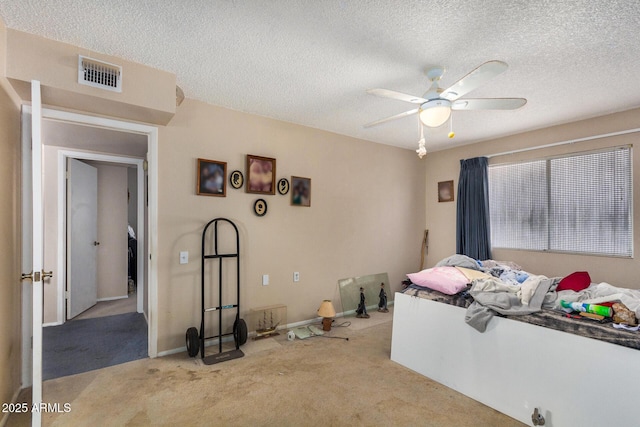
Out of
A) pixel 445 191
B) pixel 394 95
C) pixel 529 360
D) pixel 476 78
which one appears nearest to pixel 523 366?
pixel 529 360

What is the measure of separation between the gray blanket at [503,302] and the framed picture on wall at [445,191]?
260cm

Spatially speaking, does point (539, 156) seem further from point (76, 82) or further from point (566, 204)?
point (76, 82)

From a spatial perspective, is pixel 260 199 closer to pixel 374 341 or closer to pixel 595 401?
pixel 374 341

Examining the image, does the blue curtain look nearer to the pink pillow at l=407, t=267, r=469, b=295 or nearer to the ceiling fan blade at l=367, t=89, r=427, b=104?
the pink pillow at l=407, t=267, r=469, b=295

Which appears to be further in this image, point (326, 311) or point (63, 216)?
point (63, 216)

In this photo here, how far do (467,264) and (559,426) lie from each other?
4.73ft

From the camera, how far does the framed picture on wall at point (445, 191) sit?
476 cm

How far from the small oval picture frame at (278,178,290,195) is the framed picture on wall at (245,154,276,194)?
79 mm

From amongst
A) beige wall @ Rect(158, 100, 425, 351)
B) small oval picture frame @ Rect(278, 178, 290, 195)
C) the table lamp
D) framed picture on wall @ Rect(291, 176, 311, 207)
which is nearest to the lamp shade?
the table lamp

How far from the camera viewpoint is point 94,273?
446 cm

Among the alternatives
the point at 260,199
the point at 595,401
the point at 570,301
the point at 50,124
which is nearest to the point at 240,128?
the point at 260,199

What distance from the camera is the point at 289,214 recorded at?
12.0ft

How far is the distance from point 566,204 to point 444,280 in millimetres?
2194

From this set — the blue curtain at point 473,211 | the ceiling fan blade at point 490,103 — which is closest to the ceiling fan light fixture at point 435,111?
the ceiling fan blade at point 490,103
